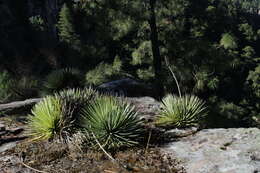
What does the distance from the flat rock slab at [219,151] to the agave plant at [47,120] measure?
1.53 m

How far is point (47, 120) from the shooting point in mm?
3980

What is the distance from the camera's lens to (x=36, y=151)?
385 cm

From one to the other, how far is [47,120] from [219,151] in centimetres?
232

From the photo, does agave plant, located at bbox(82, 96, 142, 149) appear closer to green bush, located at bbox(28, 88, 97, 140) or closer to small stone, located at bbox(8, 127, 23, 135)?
green bush, located at bbox(28, 88, 97, 140)

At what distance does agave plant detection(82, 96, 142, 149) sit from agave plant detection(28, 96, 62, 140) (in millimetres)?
405

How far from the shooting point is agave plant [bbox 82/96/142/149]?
3.69m

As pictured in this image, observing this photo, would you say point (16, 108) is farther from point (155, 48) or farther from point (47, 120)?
point (155, 48)

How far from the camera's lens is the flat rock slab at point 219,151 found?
3.13m

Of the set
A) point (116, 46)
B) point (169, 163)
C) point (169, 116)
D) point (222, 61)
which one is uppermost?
point (116, 46)

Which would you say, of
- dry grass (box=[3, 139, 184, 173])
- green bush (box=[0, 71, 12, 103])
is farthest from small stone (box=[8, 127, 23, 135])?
green bush (box=[0, 71, 12, 103])

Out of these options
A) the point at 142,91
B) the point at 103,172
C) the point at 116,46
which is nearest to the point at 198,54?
the point at 142,91

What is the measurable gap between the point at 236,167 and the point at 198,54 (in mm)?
8316

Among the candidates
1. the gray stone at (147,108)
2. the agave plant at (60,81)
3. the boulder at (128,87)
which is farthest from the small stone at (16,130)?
the boulder at (128,87)

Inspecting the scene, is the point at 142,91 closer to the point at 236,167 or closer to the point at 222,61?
the point at 222,61
